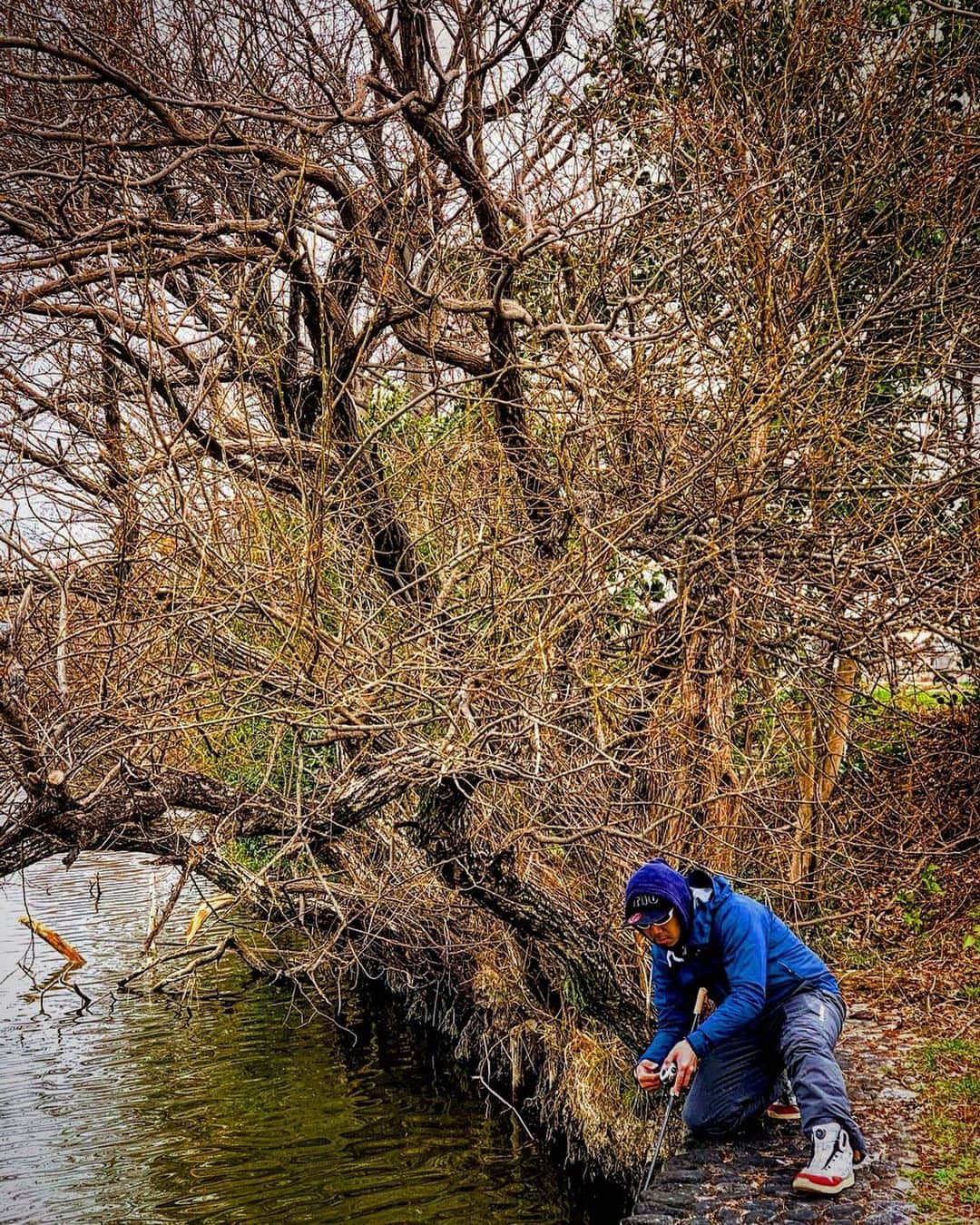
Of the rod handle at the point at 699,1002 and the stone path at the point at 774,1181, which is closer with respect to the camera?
the stone path at the point at 774,1181

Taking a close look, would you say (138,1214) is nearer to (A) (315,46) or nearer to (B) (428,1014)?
(B) (428,1014)

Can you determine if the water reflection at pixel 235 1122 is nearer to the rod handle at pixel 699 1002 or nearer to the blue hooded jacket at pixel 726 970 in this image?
the rod handle at pixel 699 1002

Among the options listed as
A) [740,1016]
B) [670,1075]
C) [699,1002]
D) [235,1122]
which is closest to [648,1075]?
[670,1075]

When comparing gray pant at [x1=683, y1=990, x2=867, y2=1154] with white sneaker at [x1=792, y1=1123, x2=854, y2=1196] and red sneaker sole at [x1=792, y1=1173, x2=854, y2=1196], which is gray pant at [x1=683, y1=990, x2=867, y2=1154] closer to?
white sneaker at [x1=792, y1=1123, x2=854, y2=1196]

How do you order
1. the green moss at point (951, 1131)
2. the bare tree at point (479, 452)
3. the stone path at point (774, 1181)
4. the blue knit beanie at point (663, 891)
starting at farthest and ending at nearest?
the bare tree at point (479, 452) → the blue knit beanie at point (663, 891) → the green moss at point (951, 1131) → the stone path at point (774, 1181)

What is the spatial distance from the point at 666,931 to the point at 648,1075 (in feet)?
2.37

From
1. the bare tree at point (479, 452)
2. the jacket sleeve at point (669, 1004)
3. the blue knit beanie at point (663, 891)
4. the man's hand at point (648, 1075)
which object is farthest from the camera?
the bare tree at point (479, 452)

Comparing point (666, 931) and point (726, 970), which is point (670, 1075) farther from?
point (666, 931)

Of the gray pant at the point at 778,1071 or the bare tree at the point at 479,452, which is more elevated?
the bare tree at the point at 479,452

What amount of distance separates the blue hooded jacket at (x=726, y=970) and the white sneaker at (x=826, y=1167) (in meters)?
0.55

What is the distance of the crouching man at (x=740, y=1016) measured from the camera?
193 inches

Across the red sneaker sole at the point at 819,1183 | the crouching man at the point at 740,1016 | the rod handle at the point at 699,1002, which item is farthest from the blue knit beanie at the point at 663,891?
the red sneaker sole at the point at 819,1183

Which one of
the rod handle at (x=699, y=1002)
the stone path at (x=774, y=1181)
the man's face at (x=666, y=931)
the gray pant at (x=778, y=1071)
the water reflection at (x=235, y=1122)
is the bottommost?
the water reflection at (x=235, y=1122)

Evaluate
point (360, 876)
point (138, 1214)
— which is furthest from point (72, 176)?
point (138, 1214)
